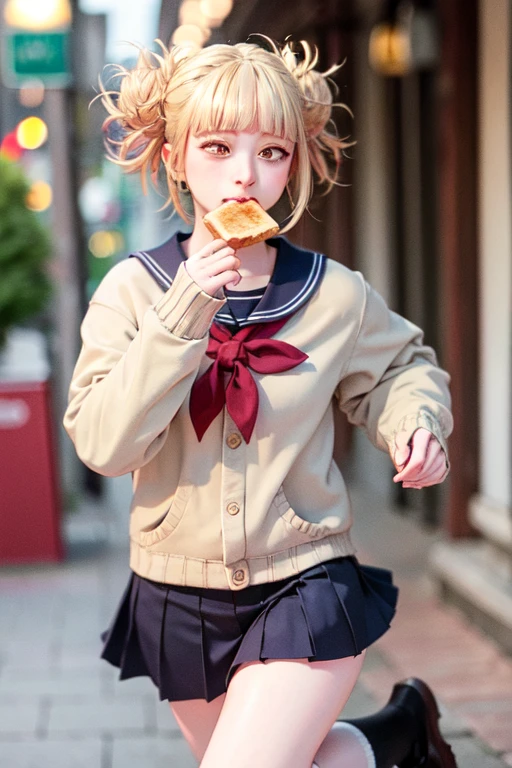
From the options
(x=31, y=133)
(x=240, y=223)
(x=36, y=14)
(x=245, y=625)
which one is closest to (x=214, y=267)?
(x=240, y=223)

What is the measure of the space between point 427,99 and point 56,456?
3195 millimetres

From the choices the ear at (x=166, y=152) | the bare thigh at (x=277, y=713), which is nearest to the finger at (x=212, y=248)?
the ear at (x=166, y=152)

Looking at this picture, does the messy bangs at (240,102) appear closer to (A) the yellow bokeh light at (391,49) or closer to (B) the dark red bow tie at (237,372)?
(B) the dark red bow tie at (237,372)

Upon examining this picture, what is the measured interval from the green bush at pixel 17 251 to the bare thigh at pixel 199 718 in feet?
15.8

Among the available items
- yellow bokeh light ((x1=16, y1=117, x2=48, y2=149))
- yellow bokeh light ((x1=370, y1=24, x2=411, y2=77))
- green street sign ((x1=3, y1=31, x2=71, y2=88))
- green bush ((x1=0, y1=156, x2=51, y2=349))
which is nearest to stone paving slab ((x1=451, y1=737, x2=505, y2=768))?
green bush ((x1=0, y1=156, x2=51, y2=349))

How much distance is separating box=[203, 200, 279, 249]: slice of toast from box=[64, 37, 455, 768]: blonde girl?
0.03m

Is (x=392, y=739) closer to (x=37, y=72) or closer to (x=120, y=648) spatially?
(x=120, y=648)

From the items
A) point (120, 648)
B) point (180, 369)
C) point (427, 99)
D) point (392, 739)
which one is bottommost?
point (392, 739)

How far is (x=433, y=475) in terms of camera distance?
7.34ft

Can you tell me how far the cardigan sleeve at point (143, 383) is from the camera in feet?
6.86

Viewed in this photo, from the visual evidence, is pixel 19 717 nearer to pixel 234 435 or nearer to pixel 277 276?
pixel 234 435

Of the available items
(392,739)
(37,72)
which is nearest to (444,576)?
(392,739)

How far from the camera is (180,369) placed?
210 cm

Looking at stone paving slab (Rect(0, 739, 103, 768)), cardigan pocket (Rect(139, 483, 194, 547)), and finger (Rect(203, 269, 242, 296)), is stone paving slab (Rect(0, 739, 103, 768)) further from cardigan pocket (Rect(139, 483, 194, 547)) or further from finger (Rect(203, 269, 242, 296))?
finger (Rect(203, 269, 242, 296))
